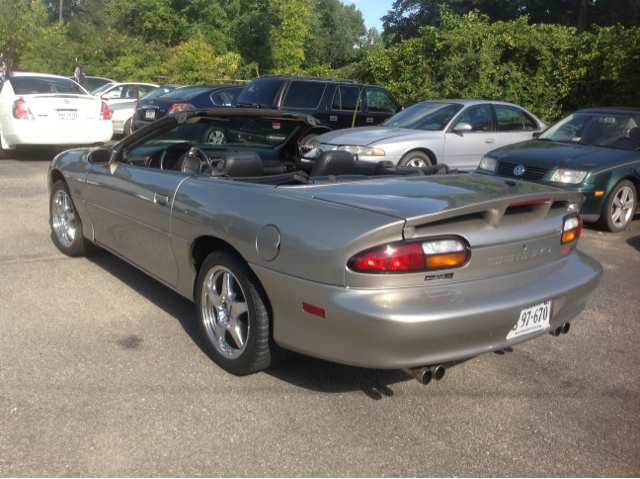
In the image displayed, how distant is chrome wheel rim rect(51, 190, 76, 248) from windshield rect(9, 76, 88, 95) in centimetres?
678

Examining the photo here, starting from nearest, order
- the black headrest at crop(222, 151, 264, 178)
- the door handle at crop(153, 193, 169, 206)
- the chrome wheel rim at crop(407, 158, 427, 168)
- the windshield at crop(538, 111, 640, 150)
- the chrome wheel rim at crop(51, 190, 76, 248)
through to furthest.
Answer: the door handle at crop(153, 193, 169, 206), the black headrest at crop(222, 151, 264, 178), the chrome wheel rim at crop(51, 190, 76, 248), the windshield at crop(538, 111, 640, 150), the chrome wheel rim at crop(407, 158, 427, 168)

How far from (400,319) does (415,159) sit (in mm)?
6986

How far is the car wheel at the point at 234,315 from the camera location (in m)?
3.22

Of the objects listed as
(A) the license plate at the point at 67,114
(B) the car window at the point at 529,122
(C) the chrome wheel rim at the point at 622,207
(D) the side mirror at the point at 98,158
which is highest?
(B) the car window at the point at 529,122

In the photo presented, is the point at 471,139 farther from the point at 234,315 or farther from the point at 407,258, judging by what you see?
the point at 407,258

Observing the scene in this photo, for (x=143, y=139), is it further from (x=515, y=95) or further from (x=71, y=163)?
(x=515, y=95)

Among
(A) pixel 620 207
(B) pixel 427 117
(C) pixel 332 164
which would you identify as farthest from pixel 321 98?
(C) pixel 332 164

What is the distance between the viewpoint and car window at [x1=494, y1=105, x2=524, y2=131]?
10.4 metres

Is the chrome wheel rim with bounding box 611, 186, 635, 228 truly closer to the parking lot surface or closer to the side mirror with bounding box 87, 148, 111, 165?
the parking lot surface

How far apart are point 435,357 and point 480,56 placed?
14.2 meters

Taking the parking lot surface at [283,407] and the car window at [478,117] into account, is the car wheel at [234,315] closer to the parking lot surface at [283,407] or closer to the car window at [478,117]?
the parking lot surface at [283,407]

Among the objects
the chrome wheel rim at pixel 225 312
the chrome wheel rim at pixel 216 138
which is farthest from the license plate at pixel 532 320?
the chrome wheel rim at pixel 216 138

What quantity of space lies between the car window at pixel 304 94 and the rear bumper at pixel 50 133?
3.59 meters

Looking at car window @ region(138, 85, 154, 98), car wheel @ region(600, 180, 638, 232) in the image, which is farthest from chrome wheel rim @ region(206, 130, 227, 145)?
car window @ region(138, 85, 154, 98)
